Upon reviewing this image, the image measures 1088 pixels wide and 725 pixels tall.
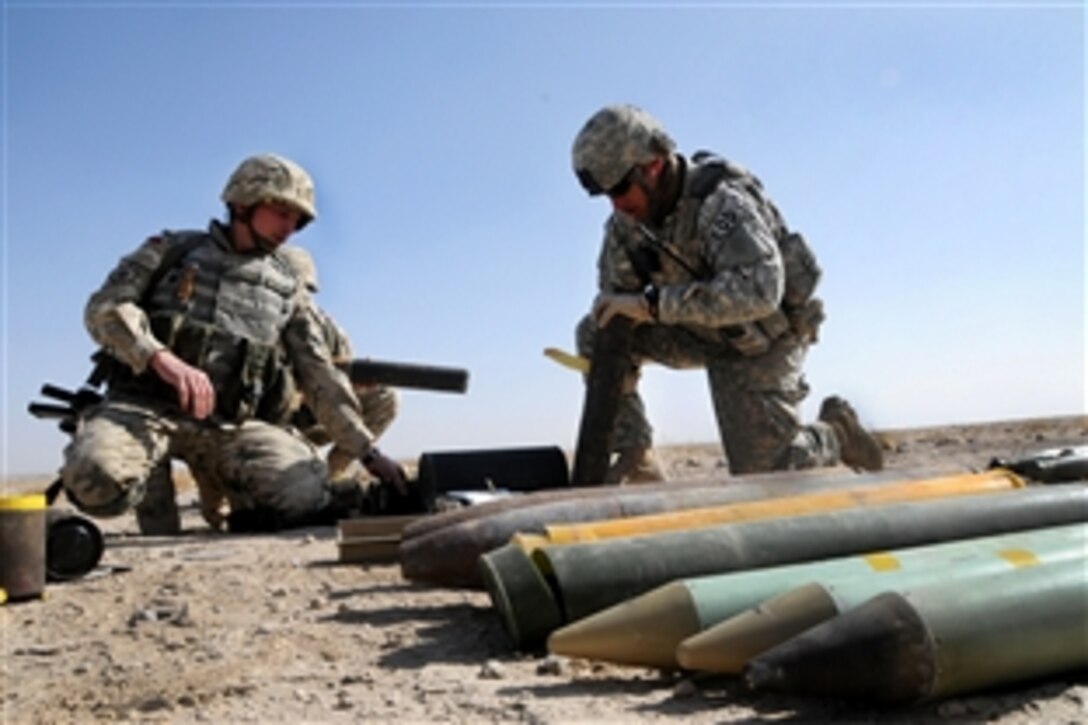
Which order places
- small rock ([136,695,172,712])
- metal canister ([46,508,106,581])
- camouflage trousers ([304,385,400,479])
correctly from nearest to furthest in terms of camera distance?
small rock ([136,695,172,712]) < metal canister ([46,508,106,581]) < camouflage trousers ([304,385,400,479])

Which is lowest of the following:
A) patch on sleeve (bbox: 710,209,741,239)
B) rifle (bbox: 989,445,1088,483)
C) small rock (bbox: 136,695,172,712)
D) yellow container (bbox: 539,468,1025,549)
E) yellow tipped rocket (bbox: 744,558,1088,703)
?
small rock (bbox: 136,695,172,712)

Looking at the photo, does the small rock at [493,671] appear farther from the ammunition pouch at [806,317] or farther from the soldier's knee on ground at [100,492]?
the ammunition pouch at [806,317]

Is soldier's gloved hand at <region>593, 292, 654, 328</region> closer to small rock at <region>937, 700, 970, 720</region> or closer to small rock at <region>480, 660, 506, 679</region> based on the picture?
small rock at <region>480, 660, 506, 679</region>

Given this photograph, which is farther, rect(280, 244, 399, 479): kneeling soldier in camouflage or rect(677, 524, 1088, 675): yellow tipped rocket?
rect(280, 244, 399, 479): kneeling soldier in camouflage

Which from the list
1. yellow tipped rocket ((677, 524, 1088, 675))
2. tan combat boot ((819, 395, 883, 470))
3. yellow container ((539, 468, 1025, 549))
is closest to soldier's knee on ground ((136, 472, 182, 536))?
yellow container ((539, 468, 1025, 549))

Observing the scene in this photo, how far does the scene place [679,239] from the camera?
5996mm

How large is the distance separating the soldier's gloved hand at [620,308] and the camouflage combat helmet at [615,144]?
1.88ft

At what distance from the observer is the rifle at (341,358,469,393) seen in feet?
22.8

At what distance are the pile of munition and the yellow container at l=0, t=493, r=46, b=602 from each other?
1.43 meters

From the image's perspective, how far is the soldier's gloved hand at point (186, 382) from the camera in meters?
5.33

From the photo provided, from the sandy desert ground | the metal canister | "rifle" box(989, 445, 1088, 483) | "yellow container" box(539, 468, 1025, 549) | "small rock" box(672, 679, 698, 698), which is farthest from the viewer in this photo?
the metal canister

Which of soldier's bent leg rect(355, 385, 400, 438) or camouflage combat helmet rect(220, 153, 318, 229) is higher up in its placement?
camouflage combat helmet rect(220, 153, 318, 229)

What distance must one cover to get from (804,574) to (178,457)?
4.11 meters

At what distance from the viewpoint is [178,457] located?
598cm
